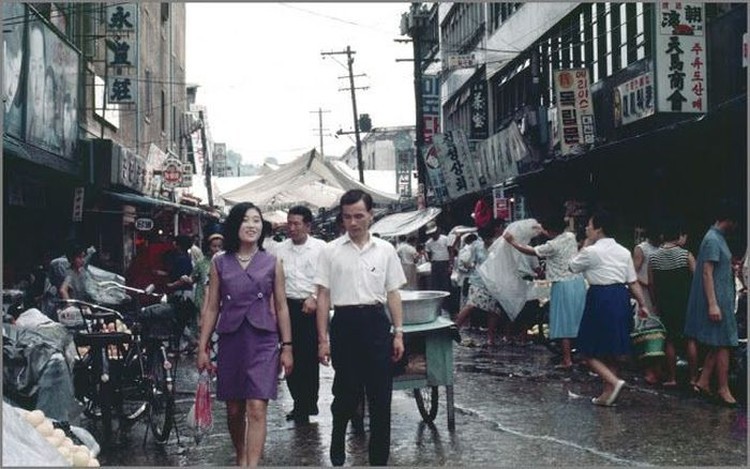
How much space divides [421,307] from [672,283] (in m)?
3.90

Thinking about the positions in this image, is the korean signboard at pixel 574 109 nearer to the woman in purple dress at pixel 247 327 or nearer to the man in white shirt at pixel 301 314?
the man in white shirt at pixel 301 314

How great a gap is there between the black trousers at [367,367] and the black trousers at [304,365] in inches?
93.7

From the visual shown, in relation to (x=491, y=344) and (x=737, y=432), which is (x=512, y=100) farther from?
(x=737, y=432)

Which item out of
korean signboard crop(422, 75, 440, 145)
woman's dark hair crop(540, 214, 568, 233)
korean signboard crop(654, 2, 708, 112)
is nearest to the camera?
woman's dark hair crop(540, 214, 568, 233)

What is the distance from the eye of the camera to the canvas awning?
2960 cm

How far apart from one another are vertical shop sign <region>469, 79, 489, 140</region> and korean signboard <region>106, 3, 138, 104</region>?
12.5 metres

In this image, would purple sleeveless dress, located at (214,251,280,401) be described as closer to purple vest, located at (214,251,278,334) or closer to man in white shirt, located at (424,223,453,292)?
purple vest, located at (214,251,278,334)

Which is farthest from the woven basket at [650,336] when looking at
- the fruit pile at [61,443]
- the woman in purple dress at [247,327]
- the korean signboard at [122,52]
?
the korean signboard at [122,52]

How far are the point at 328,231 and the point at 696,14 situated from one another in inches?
1463

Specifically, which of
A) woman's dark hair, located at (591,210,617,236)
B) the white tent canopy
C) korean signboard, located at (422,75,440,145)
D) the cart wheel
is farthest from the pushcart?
korean signboard, located at (422,75,440,145)

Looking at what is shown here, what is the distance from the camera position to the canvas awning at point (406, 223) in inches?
1165

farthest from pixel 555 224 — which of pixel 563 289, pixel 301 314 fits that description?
pixel 301 314

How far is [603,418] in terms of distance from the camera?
8.84 metres

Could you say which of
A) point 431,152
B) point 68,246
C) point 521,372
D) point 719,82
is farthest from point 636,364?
point 431,152
